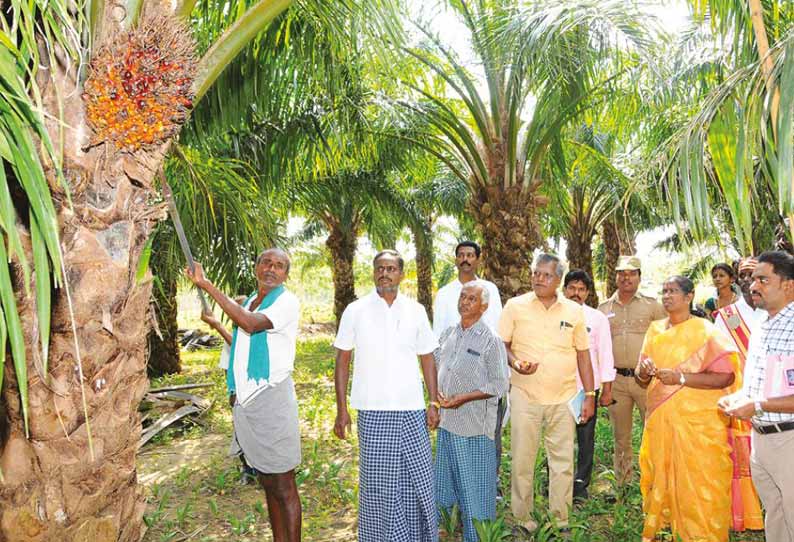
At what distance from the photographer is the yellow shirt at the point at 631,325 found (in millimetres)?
5309

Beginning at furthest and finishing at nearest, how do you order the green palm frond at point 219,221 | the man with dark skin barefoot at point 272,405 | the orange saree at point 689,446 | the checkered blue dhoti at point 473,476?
the green palm frond at point 219,221, the checkered blue dhoti at point 473,476, the orange saree at point 689,446, the man with dark skin barefoot at point 272,405

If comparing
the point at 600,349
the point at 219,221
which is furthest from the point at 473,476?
the point at 219,221

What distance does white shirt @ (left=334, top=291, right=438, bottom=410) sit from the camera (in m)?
3.78

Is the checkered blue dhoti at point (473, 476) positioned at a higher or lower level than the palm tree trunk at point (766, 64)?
lower

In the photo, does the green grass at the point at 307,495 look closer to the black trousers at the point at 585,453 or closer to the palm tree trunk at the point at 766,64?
the black trousers at the point at 585,453

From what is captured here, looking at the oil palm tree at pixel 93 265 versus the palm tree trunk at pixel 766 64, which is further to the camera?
the palm tree trunk at pixel 766 64

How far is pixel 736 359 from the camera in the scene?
4.16m

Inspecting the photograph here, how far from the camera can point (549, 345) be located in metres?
4.43

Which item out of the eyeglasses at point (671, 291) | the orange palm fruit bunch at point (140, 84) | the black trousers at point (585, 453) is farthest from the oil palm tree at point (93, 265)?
the black trousers at point (585, 453)

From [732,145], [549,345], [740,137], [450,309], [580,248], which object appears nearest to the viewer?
[740,137]

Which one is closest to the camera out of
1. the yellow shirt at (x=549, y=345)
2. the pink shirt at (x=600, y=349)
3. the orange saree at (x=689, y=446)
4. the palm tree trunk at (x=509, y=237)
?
the orange saree at (x=689, y=446)

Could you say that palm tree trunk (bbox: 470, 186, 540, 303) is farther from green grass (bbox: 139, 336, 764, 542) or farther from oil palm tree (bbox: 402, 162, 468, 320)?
oil palm tree (bbox: 402, 162, 468, 320)

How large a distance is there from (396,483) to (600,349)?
2.10 m

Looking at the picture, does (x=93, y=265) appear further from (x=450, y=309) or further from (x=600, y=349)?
(x=600, y=349)
